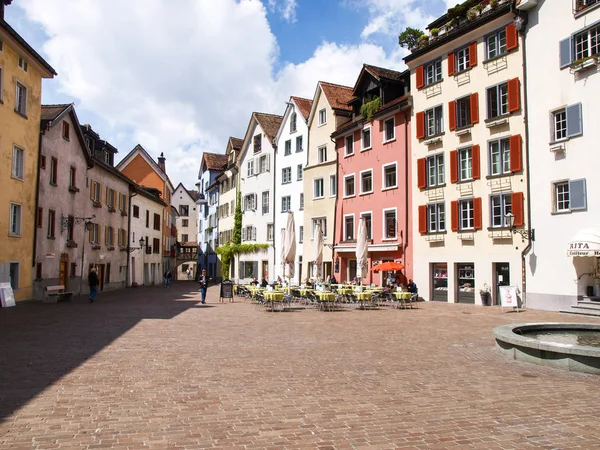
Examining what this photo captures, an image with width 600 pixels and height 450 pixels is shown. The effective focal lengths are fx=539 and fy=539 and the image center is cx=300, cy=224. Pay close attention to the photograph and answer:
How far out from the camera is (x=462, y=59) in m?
28.6

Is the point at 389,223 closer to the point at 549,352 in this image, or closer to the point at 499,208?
the point at 499,208

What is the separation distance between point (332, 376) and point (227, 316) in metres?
11.4

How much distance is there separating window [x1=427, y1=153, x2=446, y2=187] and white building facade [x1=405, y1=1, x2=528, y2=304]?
0.06 meters

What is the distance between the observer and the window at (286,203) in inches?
1801

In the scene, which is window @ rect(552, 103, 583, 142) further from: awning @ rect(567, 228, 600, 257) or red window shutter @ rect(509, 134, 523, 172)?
awning @ rect(567, 228, 600, 257)

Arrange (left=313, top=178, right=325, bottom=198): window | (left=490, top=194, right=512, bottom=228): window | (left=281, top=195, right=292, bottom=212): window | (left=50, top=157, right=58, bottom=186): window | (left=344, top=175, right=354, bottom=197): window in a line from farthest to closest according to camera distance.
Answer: (left=281, top=195, right=292, bottom=212): window
(left=313, top=178, right=325, bottom=198): window
(left=344, top=175, right=354, bottom=197): window
(left=50, top=157, right=58, bottom=186): window
(left=490, top=194, right=512, bottom=228): window

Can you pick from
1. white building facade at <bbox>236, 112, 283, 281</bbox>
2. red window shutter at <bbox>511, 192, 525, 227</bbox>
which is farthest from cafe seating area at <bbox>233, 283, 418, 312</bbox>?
white building facade at <bbox>236, 112, 283, 281</bbox>

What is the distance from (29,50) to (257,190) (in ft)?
88.3

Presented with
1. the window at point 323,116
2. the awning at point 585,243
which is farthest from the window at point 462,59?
the window at point 323,116

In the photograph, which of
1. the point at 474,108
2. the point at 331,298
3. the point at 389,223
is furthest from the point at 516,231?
the point at 389,223

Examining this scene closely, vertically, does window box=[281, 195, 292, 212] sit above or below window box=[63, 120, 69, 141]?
below

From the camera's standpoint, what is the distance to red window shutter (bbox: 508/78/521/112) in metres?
25.1

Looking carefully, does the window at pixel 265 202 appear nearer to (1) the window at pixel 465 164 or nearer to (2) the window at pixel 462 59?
(1) the window at pixel 465 164

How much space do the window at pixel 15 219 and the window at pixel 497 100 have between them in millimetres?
23533
